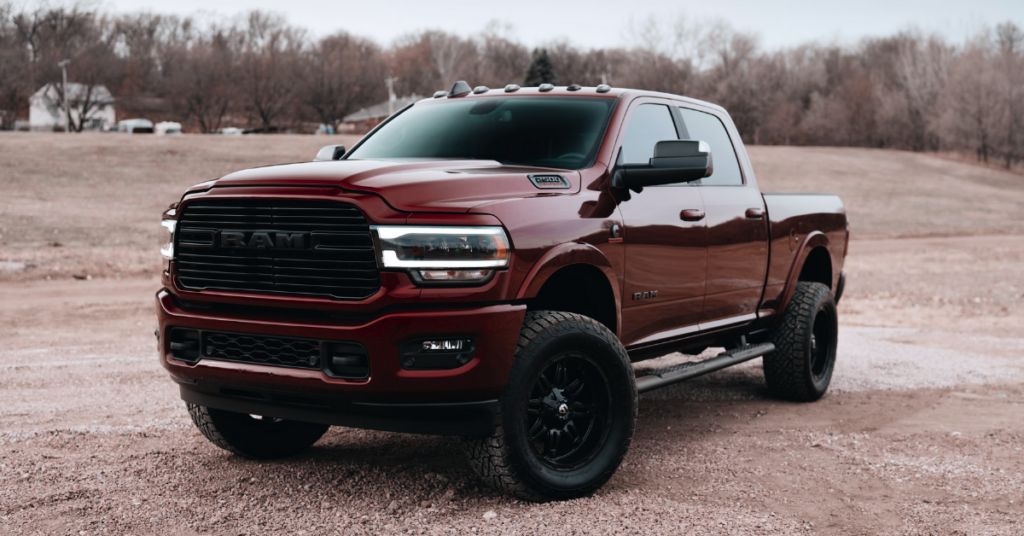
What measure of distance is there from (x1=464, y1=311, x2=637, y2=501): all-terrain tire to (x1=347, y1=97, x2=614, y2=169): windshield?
104 cm

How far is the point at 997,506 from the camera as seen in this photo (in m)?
4.34

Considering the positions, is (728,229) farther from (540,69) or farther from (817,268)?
(540,69)

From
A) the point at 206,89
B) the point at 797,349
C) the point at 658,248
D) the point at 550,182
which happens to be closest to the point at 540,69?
the point at 206,89

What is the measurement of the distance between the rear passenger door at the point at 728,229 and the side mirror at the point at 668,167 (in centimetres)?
82

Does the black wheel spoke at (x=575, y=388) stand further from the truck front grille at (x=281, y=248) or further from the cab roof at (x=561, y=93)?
the cab roof at (x=561, y=93)

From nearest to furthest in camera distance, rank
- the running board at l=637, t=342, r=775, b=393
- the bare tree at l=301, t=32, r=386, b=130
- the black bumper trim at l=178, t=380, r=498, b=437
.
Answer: the black bumper trim at l=178, t=380, r=498, b=437 → the running board at l=637, t=342, r=775, b=393 → the bare tree at l=301, t=32, r=386, b=130

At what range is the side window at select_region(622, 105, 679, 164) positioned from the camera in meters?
5.10

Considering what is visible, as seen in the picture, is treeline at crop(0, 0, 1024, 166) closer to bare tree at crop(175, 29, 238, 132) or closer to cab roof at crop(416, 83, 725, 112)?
bare tree at crop(175, 29, 238, 132)

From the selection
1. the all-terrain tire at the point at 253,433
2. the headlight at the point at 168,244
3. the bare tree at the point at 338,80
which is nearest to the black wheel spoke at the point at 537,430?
the all-terrain tire at the point at 253,433

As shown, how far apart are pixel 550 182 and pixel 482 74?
91.3 meters

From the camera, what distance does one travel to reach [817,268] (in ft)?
24.6

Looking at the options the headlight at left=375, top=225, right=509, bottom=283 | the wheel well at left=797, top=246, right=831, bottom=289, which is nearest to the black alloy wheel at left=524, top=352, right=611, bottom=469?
the headlight at left=375, top=225, right=509, bottom=283

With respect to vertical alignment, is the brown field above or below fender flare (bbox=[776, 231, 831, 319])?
below

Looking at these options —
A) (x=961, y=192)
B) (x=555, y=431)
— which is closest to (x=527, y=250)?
→ (x=555, y=431)
